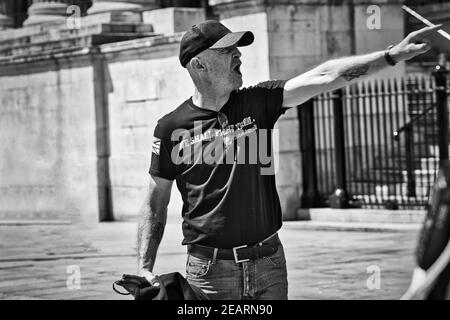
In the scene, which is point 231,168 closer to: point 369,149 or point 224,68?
point 224,68

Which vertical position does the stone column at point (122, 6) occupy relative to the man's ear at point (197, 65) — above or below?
above

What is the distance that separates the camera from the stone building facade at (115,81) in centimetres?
1756

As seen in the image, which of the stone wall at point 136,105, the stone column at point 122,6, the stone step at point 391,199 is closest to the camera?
the stone step at point 391,199

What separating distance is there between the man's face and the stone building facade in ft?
38.8

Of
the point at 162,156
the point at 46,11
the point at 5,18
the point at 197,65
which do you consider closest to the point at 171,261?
the point at 162,156

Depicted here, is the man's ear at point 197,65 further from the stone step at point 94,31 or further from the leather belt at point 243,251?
the stone step at point 94,31

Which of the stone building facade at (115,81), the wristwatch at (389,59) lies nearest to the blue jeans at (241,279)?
the wristwatch at (389,59)

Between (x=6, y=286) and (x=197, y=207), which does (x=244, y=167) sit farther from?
(x=6, y=286)

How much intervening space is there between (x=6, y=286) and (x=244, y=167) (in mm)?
7378

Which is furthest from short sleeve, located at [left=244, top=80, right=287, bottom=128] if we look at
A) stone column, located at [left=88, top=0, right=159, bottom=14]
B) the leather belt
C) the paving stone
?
stone column, located at [left=88, top=0, right=159, bottom=14]

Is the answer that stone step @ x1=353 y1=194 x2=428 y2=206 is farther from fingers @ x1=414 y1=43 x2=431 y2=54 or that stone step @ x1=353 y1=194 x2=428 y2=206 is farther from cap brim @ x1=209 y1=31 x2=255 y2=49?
fingers @ x1=414 y1=43 x2=431 y2=54

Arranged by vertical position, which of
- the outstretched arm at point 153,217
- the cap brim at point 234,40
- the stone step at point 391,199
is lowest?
the stone step at point 391,199

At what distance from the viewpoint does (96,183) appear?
20078 millimetres

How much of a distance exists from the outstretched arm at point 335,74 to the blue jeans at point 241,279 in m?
0.74
